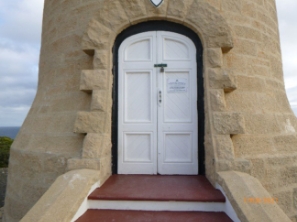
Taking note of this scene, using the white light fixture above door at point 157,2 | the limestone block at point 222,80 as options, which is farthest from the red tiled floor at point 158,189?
the white light fixture above door at point 157,2

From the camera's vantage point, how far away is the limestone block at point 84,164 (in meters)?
3.78

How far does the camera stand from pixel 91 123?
405cm

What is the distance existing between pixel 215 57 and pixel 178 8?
1049 millimetres

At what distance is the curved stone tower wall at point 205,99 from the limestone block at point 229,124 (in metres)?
0.01

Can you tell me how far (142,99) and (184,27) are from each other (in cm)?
146

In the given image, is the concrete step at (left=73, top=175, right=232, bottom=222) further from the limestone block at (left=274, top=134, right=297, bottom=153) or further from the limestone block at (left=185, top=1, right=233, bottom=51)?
the limestone block at (left=185, top=1, right=233, bottom=51)

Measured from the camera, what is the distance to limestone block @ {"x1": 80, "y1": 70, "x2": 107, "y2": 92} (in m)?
4.16

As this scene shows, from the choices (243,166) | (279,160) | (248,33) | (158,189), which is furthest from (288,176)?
(248,33)

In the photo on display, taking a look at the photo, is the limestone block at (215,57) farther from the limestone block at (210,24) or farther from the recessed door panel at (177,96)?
the recessed door panel at (177,96)

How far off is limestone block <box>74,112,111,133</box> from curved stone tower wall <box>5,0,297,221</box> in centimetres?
2

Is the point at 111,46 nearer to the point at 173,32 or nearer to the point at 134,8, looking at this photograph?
the point at 134,8

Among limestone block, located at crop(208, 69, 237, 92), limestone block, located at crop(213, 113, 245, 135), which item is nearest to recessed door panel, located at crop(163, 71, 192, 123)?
limestone block, located at crop(208, 69, 237, 92)

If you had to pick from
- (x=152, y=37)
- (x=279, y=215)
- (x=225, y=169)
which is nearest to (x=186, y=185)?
(x=225, y=169)

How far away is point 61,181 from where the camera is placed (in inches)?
132
